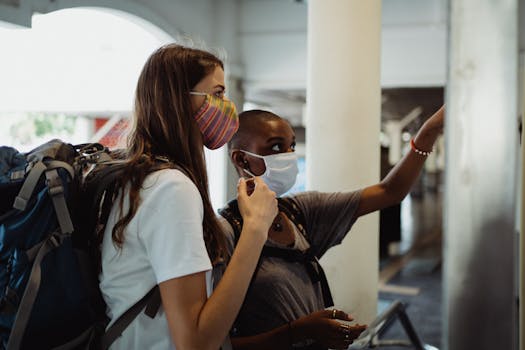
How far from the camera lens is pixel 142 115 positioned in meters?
1.35

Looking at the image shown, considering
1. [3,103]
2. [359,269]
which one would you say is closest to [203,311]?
[359,269]

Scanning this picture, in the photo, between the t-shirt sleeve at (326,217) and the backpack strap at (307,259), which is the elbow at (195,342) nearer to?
the backpack strap at (307,259)

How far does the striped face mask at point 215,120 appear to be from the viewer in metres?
1.41

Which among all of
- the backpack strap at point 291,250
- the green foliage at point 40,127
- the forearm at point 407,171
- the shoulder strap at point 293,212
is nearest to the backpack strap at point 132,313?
the backpack strap at point 291,250

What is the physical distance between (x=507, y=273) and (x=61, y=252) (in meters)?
0.94

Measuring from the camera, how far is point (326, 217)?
1894 mm

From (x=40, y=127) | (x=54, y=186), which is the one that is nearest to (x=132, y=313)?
(x=54, y=186)

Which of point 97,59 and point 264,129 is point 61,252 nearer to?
point 264,129

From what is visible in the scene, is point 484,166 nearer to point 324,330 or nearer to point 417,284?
point 324,330

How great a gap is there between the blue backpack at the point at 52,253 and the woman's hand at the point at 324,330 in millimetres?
466

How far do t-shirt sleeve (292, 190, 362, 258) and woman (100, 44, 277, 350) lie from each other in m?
0.50

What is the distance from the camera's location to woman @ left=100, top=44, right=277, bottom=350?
45.3 inches

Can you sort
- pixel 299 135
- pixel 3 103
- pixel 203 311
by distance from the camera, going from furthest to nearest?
1. pixel 299 135
2. pixel 3 103
3. pixel 203 311

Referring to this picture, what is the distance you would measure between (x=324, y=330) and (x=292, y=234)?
38cm
